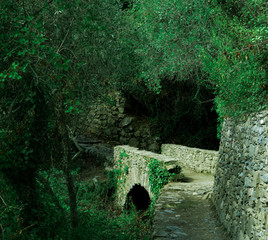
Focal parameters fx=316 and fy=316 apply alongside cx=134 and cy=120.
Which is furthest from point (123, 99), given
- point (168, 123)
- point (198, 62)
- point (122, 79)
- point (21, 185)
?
point (21, 185)

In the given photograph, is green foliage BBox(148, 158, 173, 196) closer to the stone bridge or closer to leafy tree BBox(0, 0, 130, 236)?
the stone bridge

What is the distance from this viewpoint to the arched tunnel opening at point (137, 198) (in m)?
11.7

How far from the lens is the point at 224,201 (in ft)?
19.1

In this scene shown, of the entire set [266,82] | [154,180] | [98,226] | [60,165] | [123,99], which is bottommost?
[98,226]

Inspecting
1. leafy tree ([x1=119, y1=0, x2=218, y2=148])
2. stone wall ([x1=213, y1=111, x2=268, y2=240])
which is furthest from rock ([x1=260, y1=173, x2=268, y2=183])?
leafy tree ([x1=119, y1=0, x2=218, y2=148])

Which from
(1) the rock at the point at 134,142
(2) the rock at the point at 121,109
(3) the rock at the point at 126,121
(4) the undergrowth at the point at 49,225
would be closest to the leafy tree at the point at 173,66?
(2) the rock at the point at 121,109

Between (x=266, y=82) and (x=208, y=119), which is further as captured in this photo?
(x=208, y=119)

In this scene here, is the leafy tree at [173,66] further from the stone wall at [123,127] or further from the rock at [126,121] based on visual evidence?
the rock at [126,121]

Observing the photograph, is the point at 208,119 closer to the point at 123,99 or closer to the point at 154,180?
the point at 123,99

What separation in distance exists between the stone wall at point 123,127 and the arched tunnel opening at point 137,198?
4.32m

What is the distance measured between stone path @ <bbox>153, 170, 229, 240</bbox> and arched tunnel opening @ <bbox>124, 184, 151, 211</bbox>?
10.3ft

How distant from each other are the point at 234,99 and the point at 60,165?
3.55m

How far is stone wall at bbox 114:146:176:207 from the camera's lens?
9.88 m

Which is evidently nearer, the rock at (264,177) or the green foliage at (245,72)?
the rock at (264,177)
